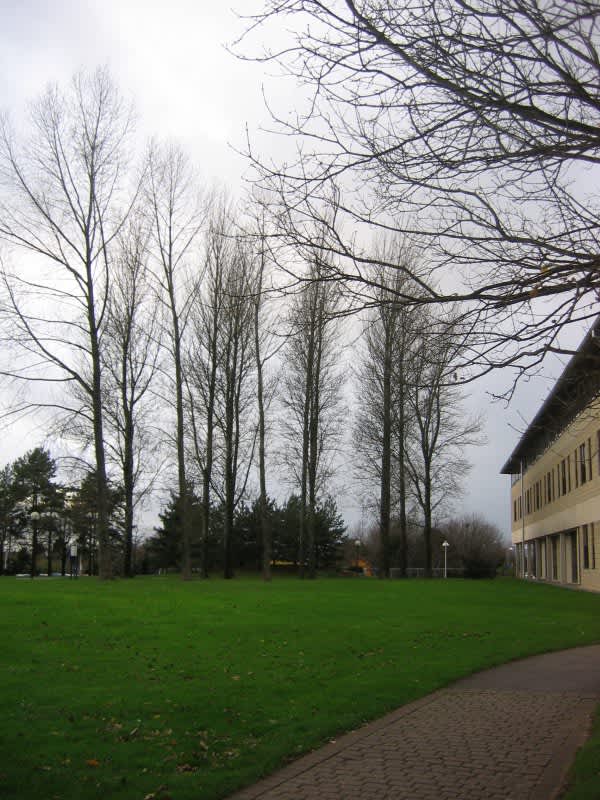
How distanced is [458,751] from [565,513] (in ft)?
133

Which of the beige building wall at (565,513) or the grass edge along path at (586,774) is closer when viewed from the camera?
the grass edge along path at (586,774)

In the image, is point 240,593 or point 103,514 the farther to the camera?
point 103,514

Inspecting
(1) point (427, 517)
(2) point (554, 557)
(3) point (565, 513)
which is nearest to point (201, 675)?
(1) point (427, 517)

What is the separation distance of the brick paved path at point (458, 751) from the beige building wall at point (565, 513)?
627 inches

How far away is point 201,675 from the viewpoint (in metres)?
10.9

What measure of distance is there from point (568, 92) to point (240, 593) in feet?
69.1

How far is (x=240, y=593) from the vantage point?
24.9 metres

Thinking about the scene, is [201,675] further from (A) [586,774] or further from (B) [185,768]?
(A) [586,774]

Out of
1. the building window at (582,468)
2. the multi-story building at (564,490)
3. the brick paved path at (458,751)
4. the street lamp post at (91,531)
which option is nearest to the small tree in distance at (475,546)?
the multi-story building at (564,490)

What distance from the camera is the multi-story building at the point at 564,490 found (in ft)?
27.2

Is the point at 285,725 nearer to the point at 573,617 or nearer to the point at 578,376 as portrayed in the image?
the point at 578,376

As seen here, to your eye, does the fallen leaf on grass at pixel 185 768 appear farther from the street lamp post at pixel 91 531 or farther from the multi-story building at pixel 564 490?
the street lamp post at pixel 91 531

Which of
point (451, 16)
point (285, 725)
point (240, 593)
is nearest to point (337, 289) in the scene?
point (451, 16)

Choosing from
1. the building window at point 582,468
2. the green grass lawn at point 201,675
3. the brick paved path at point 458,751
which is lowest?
the brick paved path at point 458,751
